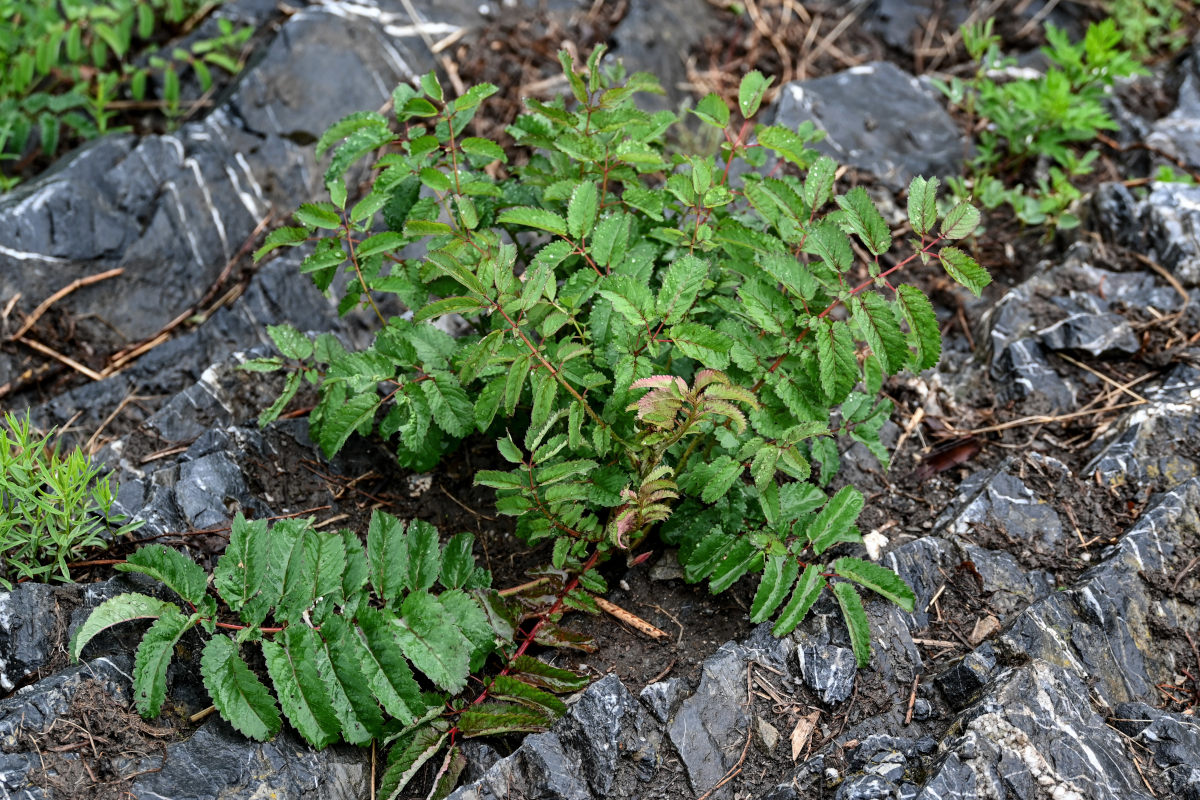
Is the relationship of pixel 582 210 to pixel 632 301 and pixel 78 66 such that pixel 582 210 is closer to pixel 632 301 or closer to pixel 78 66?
pixel 632 301

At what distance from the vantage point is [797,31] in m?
5.60

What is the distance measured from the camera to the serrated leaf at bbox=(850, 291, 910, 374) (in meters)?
2.40

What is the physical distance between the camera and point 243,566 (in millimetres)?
2463

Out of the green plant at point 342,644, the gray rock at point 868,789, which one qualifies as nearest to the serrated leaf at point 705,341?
the green plant at point 342,644

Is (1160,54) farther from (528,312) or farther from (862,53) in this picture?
(528,312)

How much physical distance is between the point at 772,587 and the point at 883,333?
30.4 inches

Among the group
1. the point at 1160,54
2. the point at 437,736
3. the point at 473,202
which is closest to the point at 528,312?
the point at 473,202

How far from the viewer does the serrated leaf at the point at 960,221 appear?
7.82 feet

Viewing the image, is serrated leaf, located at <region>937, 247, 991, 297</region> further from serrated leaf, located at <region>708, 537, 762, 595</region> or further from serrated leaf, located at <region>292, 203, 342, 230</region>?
A: serrated leaf, located at <region>292, 203, 342, 230</region>

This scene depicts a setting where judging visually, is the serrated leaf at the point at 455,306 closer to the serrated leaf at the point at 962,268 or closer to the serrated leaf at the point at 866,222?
the serrated leaf at the point at 866,222

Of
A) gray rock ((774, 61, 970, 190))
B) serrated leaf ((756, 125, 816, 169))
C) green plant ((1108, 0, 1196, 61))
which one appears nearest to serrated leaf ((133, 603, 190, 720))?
serrated leaf ((756, 125, 816, 169))

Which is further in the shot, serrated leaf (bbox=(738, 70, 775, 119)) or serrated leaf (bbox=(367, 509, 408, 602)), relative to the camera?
serrated leaf (bbox=(738, 70, 775, 119))

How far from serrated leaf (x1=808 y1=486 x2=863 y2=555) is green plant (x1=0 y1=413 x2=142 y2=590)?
2038 mm

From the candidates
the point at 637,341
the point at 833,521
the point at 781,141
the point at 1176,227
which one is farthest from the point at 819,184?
the point at 1176,227
